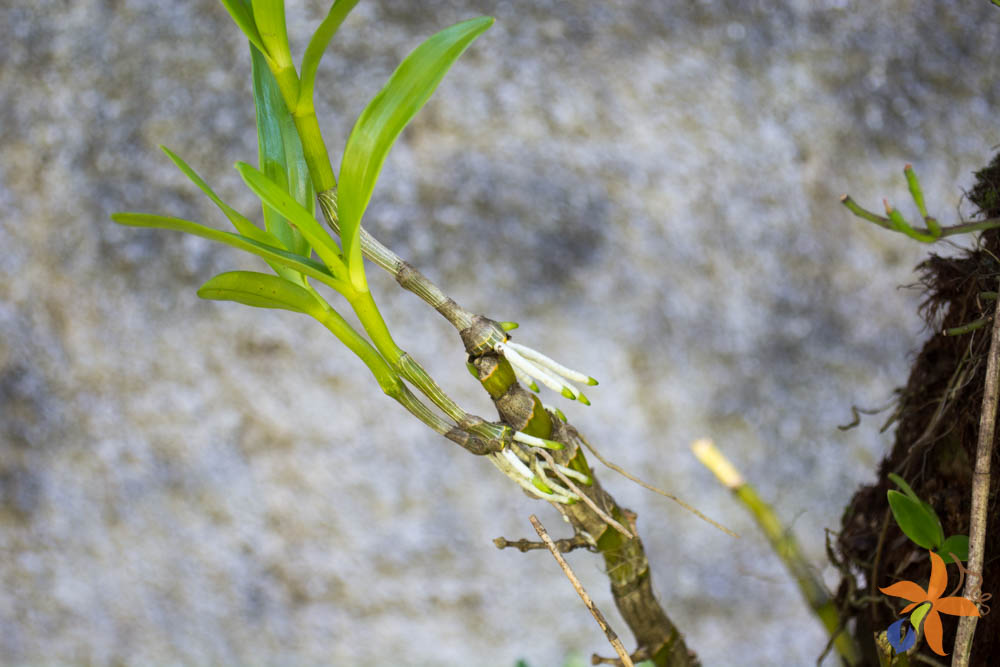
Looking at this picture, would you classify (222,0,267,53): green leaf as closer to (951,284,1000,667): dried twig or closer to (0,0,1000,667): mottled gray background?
(951,284,1000,667): dried twig

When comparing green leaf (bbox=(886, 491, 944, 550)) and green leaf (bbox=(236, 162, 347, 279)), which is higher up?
green leaf (bbox=(236, 162, 347, 279))

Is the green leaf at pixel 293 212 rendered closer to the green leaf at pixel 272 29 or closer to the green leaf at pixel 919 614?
the green leaf at pixel 272 29

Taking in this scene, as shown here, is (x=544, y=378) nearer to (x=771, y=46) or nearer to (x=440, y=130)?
(x=440, y=130)

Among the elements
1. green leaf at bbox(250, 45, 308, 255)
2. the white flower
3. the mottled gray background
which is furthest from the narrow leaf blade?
the mottled gray background

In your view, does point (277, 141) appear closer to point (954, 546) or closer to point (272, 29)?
A: point (272, 29)

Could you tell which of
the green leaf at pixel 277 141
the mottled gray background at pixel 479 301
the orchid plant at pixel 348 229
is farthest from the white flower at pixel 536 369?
the mottled gray background at pixel 479 301

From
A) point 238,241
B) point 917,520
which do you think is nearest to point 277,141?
point 238,241

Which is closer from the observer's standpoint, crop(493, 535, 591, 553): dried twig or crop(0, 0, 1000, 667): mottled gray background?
crop(493, 535, 591, 553): dried twig

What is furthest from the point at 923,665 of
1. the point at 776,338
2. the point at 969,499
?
the point at 776,338
